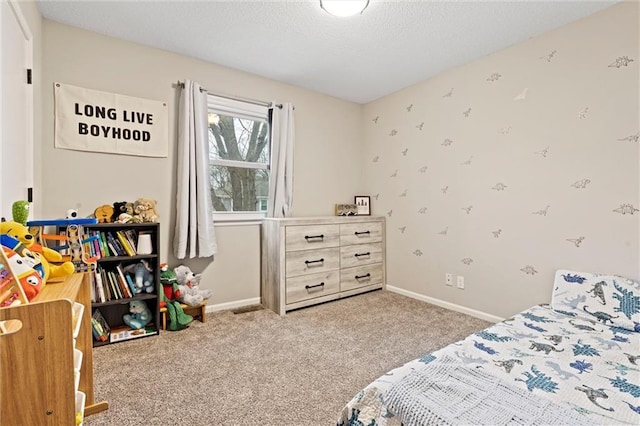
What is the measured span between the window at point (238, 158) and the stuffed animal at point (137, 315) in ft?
3.15

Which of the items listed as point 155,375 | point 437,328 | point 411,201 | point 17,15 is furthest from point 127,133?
point 437,328

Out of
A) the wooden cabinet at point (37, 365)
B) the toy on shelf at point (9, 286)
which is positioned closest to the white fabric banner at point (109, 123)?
the toy on shelf at point (9, 286)

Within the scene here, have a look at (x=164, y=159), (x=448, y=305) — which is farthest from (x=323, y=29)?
(x=448, y=305)

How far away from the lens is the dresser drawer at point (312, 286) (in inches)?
117

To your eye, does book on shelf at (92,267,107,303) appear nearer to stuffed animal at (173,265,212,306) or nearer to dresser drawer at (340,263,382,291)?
stuffed animal at (173,265,212,306)

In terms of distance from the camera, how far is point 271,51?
2664 millimetres

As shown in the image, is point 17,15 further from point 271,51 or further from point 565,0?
point 565,0

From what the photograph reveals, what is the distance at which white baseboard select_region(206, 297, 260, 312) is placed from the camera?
294 cm

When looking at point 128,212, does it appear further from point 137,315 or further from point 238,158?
point 238,158

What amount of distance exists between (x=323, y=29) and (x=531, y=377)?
242 centimetres

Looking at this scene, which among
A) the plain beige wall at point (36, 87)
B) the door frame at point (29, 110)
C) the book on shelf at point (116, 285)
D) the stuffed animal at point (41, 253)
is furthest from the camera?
the book on shelf at point (116, 285)

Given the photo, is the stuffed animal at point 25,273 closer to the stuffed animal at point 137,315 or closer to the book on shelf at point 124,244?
the book on shelf at point 124,244

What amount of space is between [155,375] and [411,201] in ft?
8.90

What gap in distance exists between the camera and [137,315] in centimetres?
241
